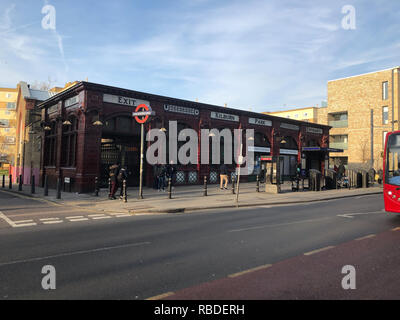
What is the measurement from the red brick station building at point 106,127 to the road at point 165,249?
7874 mm

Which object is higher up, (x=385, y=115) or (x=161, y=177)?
(x=385, y=115)

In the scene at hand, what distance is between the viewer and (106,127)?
18312mm

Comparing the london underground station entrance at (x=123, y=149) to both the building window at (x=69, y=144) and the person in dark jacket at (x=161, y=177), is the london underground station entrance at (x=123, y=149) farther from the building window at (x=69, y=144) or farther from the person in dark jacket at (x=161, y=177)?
the person in dark jacket at (x=161, y=177)

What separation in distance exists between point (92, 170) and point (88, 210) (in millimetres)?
6247

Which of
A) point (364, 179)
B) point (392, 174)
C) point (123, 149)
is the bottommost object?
point (364, 179)

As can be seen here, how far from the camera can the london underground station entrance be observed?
1906cm

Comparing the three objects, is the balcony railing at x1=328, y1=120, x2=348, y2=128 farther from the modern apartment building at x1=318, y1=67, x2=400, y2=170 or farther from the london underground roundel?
the london underground roundel

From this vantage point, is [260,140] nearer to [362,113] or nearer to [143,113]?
[143,113]

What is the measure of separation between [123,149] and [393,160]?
1538cm

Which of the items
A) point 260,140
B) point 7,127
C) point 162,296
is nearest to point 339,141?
point 260,140

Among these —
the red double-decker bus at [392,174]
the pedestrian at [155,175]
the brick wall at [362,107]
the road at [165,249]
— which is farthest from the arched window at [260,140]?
the brick wall at [362,107]

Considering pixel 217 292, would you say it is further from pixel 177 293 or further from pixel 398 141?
pixel 398 141
